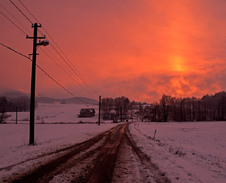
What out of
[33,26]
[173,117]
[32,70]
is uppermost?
[33,26]

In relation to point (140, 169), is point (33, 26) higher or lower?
higher

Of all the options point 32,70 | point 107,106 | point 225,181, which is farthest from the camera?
point 107,106

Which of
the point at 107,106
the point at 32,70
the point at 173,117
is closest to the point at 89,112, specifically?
the point at 107,106

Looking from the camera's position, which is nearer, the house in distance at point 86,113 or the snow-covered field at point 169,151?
the snow-covered field at point 169,151

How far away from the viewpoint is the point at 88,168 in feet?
23.2

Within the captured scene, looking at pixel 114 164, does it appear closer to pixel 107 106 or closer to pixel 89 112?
pixel 89 112

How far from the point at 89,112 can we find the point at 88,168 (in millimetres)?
110253

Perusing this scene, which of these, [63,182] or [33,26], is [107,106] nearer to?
[33,26]

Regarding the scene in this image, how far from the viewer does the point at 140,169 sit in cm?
706

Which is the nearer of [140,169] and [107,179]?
[107,179]

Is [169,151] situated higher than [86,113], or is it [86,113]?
[169,151]

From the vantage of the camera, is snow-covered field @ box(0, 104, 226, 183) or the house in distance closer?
snow-covered field @ box(0, 104, 226, 183)

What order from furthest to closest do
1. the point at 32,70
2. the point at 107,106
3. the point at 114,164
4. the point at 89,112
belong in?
1. the point at 107,106
2. the point at 89,112
3. the point at 32,70
4. the point at 114,164

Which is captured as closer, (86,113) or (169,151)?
(169,151)
